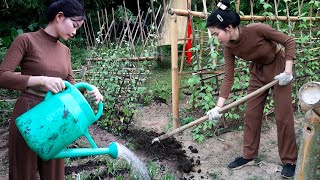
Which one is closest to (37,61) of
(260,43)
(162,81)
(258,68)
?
(260,43)

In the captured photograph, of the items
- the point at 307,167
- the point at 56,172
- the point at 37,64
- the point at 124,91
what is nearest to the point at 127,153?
the point at 56,172

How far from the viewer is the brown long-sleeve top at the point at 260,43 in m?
2.77

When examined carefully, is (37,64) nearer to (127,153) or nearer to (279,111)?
(127,153)

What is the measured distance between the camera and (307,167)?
6.23 ft

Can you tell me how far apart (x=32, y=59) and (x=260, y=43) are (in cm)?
174

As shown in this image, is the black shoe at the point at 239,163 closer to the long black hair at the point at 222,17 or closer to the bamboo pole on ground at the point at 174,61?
the bamboo pole on ground at the point at 174,61

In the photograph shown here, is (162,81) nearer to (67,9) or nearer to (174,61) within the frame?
(174,61)

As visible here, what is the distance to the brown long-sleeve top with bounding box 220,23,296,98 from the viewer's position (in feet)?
9.09

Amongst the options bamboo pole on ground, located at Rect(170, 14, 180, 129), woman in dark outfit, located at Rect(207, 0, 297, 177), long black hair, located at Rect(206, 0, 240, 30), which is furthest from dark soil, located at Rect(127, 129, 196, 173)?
A: long black hair, located at Rect(206, 0, 240, 30)

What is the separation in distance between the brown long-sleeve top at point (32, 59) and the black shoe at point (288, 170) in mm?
1989

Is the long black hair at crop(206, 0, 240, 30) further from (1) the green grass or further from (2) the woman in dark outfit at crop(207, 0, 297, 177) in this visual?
(1) the green grass

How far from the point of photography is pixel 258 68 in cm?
306

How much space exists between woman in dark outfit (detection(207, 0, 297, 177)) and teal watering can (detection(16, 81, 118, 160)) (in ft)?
4.29

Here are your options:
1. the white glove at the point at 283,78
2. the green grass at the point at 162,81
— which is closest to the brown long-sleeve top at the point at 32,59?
the white glove at the point at 283,78
